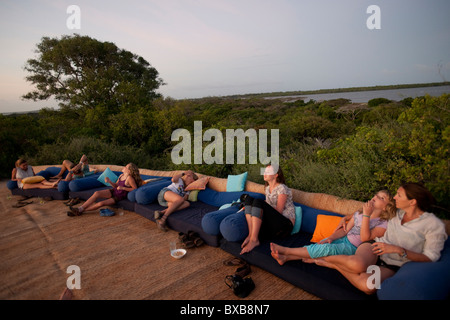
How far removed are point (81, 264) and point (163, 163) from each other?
19.3 feet

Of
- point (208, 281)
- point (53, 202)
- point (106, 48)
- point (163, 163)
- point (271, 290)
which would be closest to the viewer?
point (271, 290)

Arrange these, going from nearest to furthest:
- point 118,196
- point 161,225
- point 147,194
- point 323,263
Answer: point 323,263, point 161,225, point 147,194, point 118,196

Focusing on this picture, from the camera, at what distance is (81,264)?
291cm

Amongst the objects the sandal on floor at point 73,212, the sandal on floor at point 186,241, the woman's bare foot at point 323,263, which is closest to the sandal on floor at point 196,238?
the sandal on floor at point 186,241

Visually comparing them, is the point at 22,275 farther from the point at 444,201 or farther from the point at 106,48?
the point at 106,48

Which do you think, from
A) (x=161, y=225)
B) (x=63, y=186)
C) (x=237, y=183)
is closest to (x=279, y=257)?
(x=237, y=183)

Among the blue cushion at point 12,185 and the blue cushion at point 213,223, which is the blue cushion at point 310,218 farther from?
the blue cushion at point 12,185

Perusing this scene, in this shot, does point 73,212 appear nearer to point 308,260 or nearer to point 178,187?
point 178,187

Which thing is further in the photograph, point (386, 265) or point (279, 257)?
point (279, 257)

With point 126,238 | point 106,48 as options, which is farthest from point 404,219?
point 106,48

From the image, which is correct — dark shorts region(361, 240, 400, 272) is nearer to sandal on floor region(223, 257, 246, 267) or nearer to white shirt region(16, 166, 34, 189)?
sandal on floor region(223, 257, 246, 267)

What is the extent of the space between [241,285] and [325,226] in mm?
1182

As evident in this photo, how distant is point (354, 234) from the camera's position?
2.44 metres

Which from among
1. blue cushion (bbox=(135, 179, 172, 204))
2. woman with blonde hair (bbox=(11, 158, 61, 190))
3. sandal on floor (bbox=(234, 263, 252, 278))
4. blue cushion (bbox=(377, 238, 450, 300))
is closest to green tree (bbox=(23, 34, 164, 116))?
woman with blonde hair (bbox=(11, 158, 61, 190))
